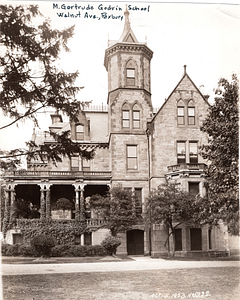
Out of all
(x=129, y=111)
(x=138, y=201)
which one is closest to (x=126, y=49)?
(x=129, y=111)

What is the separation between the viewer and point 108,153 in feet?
45.3

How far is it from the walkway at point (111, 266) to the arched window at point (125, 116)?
4.81 meters

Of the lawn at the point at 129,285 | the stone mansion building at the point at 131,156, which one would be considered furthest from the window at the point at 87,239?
the lawn at the point at 129,285

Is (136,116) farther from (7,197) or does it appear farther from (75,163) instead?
(7,197)

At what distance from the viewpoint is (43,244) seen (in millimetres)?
11922

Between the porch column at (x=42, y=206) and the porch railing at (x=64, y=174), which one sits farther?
the porch column at (x=42, y=206)

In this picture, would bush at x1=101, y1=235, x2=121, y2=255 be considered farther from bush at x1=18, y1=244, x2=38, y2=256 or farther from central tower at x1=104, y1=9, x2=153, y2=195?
Answer: bush at x1=18, y1=244, x2=38, y2=256

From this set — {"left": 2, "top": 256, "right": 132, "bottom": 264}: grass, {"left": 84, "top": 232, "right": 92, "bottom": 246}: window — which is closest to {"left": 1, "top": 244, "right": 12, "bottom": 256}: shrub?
{"left": 2, "top": 256, "right": 132, "bottom": 264}: grass

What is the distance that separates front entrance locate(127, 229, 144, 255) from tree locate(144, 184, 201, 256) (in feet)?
1.91

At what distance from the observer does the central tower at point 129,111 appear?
43.1 ft

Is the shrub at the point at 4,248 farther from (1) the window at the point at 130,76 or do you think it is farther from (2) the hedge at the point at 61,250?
(1) the window at the point at 130,76

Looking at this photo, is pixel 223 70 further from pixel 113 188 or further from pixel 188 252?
pixel 188 252

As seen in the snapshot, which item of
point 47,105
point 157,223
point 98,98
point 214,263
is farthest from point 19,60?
point 214,263

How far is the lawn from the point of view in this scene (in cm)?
1057
